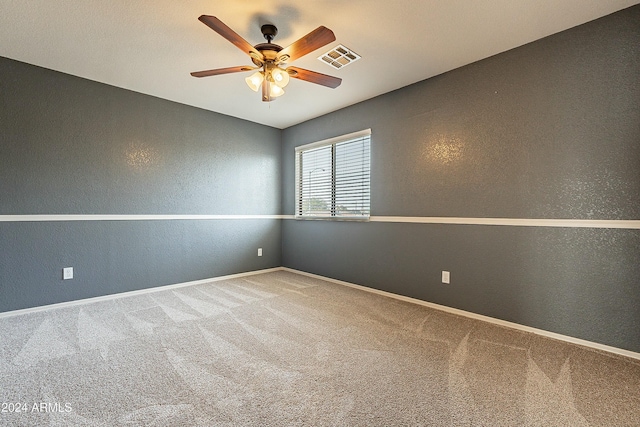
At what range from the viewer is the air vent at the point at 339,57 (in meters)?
2.61

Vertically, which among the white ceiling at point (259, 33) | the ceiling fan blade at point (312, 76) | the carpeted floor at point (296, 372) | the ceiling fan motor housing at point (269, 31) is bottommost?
the carpeted floor at point (296, 372)

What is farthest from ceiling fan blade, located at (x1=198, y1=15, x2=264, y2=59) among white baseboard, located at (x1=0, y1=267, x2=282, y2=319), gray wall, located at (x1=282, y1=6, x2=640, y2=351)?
white baseboard, located at (x1=0, y1=267, x2=282, y2=319)

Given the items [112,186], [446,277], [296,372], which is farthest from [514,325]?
[112,186]

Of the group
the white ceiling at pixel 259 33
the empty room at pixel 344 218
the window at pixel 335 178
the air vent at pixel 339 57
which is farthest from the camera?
the window at pixel 335 178

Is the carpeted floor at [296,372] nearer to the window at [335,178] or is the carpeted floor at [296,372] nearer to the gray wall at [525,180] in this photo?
the gray wall at [525,180]

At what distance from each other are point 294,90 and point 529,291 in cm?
322

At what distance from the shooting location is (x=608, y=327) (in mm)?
2170

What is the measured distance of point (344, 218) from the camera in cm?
409

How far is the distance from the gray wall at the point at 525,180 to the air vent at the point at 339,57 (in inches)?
37.8

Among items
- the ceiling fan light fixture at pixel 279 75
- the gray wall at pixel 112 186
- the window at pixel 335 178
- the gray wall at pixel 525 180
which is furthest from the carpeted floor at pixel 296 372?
the ceiling fan light fixture at pixel 279 75

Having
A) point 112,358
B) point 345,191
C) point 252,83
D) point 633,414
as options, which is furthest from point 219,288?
point 633,414

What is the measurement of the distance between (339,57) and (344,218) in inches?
81.8

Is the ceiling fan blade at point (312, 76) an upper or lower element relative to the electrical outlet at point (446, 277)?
upper

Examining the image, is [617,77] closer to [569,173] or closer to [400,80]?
[569,173]
